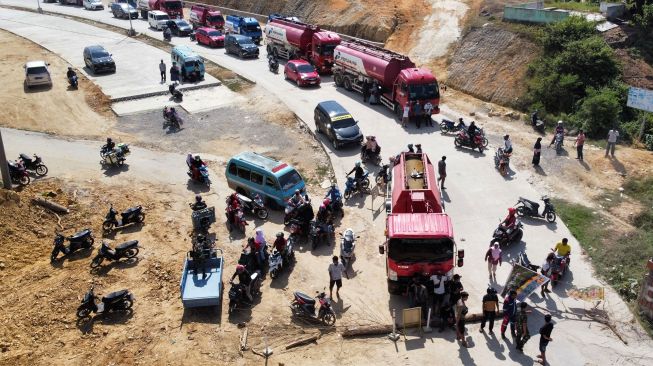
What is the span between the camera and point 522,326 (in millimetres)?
13961

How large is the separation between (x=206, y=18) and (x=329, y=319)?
148 ft

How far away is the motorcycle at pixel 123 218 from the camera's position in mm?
20016

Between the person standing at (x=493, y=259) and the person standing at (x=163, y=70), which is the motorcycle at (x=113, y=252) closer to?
the person standing at (x=493, y=259)

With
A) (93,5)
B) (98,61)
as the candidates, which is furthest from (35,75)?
(93,5)

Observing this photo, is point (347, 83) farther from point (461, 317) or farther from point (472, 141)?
point (461, 317)

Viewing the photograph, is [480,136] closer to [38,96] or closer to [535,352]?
[535,352]

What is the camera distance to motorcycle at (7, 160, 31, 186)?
22.9m

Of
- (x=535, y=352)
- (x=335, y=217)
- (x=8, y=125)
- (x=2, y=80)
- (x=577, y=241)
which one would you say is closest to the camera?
(x=535, y=352)

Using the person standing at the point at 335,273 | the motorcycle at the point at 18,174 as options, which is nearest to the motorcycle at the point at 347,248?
the person standing at the point at 335,273

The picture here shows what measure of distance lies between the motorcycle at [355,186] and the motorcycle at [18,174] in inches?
542

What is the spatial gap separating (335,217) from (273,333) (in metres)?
7.11

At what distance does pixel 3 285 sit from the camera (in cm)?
1700

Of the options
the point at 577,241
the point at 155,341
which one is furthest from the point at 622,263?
the point at 155,341

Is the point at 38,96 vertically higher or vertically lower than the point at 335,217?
lower
